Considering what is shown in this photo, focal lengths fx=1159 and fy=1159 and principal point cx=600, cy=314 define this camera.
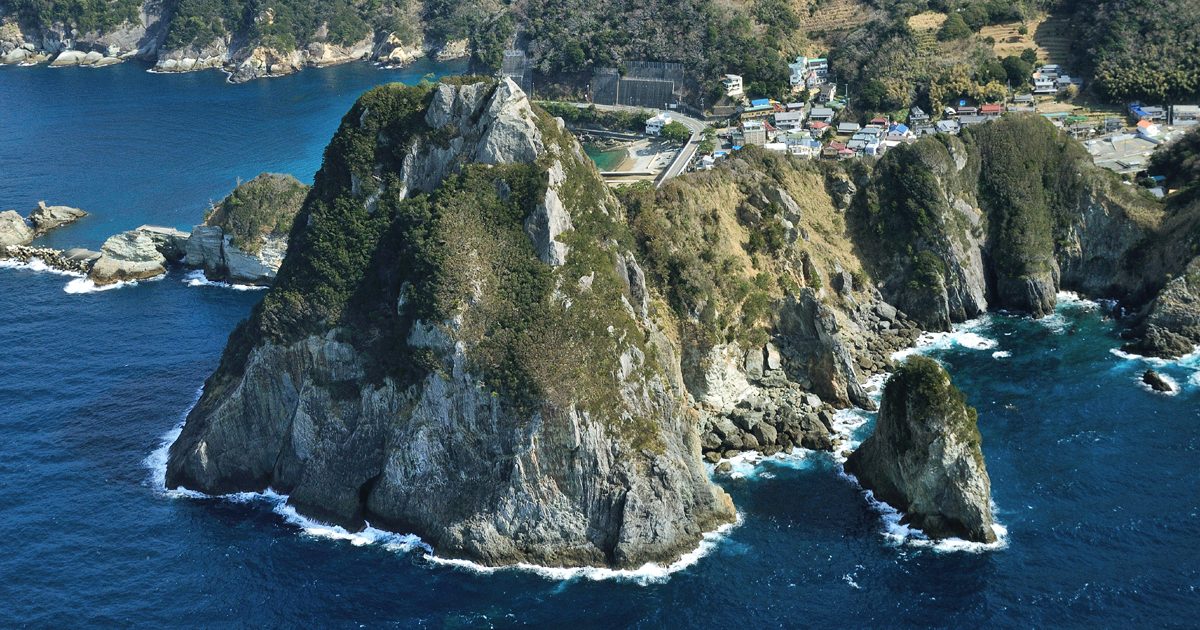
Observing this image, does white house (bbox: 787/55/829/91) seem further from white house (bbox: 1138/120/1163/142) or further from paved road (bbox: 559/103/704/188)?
white house (bbox: 1138/120/1163/142)

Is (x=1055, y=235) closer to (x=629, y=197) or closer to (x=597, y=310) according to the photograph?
(x=629, y=197)

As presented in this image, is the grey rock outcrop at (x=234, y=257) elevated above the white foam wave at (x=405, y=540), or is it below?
above

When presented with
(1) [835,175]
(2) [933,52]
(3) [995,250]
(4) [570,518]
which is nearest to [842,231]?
(1) [835,175]

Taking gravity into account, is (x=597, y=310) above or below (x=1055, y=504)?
above

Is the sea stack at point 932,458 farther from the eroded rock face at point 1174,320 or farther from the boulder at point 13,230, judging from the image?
the boulder at point 13,230

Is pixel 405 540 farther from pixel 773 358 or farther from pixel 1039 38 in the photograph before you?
pixel 1039 38

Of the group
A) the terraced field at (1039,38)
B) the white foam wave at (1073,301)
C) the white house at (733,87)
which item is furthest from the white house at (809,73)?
the white foam wave at (1073,301)
